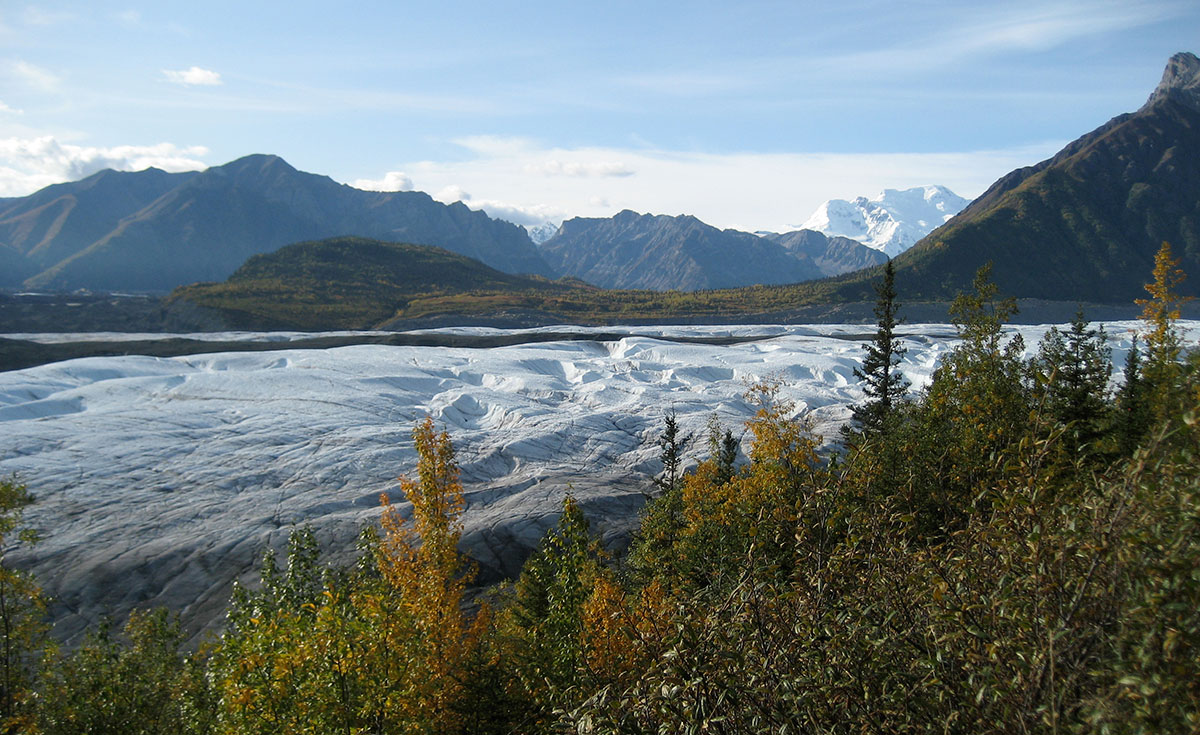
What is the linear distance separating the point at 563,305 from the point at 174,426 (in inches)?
3750

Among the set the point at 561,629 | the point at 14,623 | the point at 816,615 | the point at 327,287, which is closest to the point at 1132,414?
the point at 561,629

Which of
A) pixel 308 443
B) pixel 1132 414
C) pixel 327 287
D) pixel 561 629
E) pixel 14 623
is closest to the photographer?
pixel 561 629

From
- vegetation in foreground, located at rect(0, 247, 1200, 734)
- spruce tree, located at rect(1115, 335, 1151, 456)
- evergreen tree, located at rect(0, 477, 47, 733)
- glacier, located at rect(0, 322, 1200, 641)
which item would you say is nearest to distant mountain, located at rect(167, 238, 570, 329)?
glacier, located at rect(0, 322, 1200, 641)

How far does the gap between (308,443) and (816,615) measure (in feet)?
120

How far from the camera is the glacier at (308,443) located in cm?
2708

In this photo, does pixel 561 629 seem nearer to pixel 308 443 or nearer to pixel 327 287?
pixel 308 443

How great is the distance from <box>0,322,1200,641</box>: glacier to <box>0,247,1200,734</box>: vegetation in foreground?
5534 mm

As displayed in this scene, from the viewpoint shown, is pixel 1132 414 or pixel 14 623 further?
pixel 1132 414

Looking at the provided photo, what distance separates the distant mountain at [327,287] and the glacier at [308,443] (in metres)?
60.1

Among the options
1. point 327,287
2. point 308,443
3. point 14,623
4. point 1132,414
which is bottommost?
point 308,443

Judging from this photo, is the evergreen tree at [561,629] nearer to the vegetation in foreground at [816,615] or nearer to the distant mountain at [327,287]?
the vegetation in foreground at [816,615]

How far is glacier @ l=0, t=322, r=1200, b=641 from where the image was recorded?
2708 centimetres

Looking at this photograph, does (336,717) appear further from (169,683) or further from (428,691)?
(169,683)

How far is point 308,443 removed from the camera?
120ft
